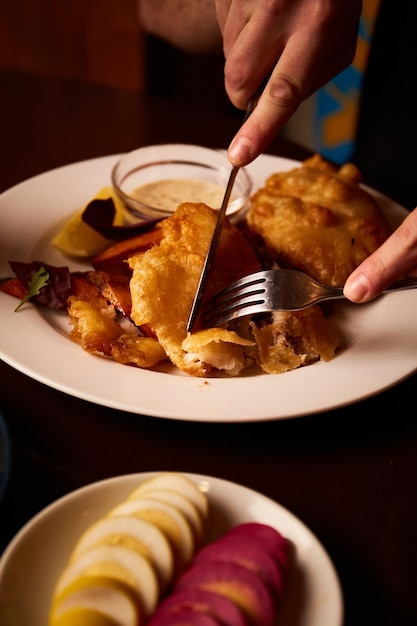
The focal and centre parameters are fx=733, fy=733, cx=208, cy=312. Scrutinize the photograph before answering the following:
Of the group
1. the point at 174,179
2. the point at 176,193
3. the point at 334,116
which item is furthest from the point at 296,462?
the point at 334,116

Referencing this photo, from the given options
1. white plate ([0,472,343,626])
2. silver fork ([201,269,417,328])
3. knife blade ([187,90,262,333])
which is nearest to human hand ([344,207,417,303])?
silver fork ([201,269,417,328])

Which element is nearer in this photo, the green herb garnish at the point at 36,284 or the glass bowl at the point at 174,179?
the green herb garnish at the point at 36,284

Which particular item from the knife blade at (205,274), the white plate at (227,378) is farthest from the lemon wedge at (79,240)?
the knife blade at (205,274)

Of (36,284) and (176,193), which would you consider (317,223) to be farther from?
(36,284)

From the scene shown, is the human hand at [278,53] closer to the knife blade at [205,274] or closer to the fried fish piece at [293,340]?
the knife blade at [205,274]

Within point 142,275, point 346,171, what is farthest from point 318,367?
point 346,171

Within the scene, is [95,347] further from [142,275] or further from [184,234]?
[184,234]

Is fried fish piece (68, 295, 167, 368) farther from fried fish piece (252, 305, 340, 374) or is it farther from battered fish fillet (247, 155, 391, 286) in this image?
battered fish fillet (247, 155, 391, 286)
